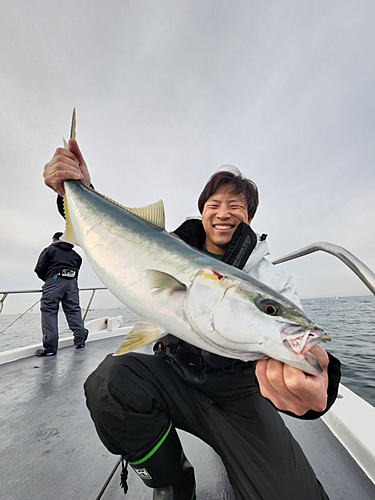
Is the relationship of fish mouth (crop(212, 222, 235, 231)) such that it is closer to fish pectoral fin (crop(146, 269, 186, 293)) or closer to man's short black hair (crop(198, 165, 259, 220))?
man's short black hair (crop(198, 165, 259, 220))

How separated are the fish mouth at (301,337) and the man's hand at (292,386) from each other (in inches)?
3.4

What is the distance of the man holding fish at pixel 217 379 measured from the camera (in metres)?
1.09

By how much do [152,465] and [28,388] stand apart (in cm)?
255

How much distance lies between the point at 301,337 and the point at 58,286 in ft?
17.3

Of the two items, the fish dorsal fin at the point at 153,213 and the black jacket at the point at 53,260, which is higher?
the fish dorsal fin at the point at 153,213


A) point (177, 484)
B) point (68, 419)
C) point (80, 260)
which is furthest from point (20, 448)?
point (80, 260)

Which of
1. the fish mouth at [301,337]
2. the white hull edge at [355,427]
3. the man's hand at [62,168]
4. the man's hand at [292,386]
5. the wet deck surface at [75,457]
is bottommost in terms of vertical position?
the wet deck surface at [75,457]

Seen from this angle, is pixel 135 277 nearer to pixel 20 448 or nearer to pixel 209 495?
pixel 209 495

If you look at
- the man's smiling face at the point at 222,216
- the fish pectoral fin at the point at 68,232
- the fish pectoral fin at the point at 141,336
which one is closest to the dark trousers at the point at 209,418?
the fish pectoral fin at the point at 141,336

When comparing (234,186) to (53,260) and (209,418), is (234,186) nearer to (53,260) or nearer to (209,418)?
(209,418)

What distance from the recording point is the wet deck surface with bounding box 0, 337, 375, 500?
160 centimetres

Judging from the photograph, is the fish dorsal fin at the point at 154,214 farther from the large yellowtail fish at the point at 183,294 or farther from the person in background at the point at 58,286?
the person in background at the point at 58,286

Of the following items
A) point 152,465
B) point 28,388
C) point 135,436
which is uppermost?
point 135,436

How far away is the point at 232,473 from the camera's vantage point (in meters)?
1.40
